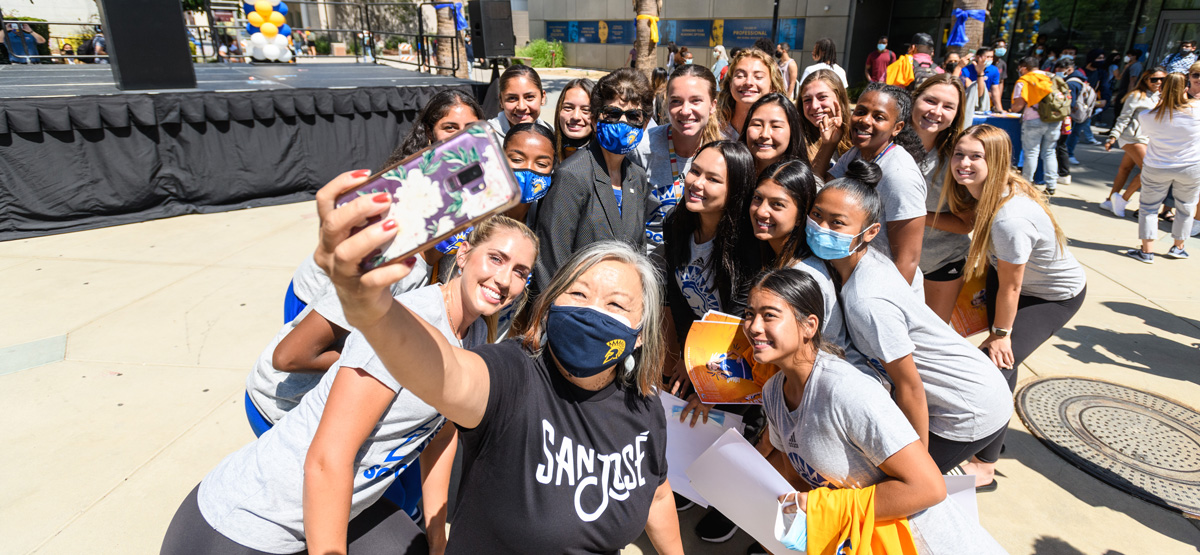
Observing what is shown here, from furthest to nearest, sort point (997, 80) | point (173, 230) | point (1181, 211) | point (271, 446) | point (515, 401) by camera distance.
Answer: point (997, 80) → point (173, 230) → point (1181, 211) → point (271, 446) → point (515, 401)

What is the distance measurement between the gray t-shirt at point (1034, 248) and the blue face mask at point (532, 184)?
2.06 meters

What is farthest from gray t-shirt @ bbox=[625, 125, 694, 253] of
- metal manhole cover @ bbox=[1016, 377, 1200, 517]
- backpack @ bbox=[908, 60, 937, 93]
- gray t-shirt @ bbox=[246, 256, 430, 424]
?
backpack @ bbox=[908, 60, 937, 93]

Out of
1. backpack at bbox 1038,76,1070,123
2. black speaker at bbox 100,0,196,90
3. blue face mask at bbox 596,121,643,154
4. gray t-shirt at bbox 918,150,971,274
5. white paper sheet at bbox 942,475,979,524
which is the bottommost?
white paper sheet at bbox 942,475,979,524

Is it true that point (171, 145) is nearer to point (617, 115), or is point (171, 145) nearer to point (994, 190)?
point (617, 115)

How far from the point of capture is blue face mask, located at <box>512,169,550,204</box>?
2.75 m

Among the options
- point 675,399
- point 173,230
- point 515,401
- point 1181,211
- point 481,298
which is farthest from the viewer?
point 173,230

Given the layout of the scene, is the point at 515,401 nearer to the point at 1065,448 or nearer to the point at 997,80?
the point at 1065,448

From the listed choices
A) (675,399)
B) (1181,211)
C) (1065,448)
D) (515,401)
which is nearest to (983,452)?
(1065,448)

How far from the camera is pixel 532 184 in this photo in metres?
2.79

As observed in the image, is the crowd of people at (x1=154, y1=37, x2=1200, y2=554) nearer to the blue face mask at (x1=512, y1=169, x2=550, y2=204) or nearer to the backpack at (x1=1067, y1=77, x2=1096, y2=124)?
the blue face mask at (x1=512, y1=169, x2=550, y2=204)

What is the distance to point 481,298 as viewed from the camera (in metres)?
1.88

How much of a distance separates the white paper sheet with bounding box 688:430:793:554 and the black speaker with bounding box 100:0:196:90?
8.59 meters

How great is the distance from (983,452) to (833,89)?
6.65 ft

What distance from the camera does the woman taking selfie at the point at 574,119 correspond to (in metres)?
3.31
